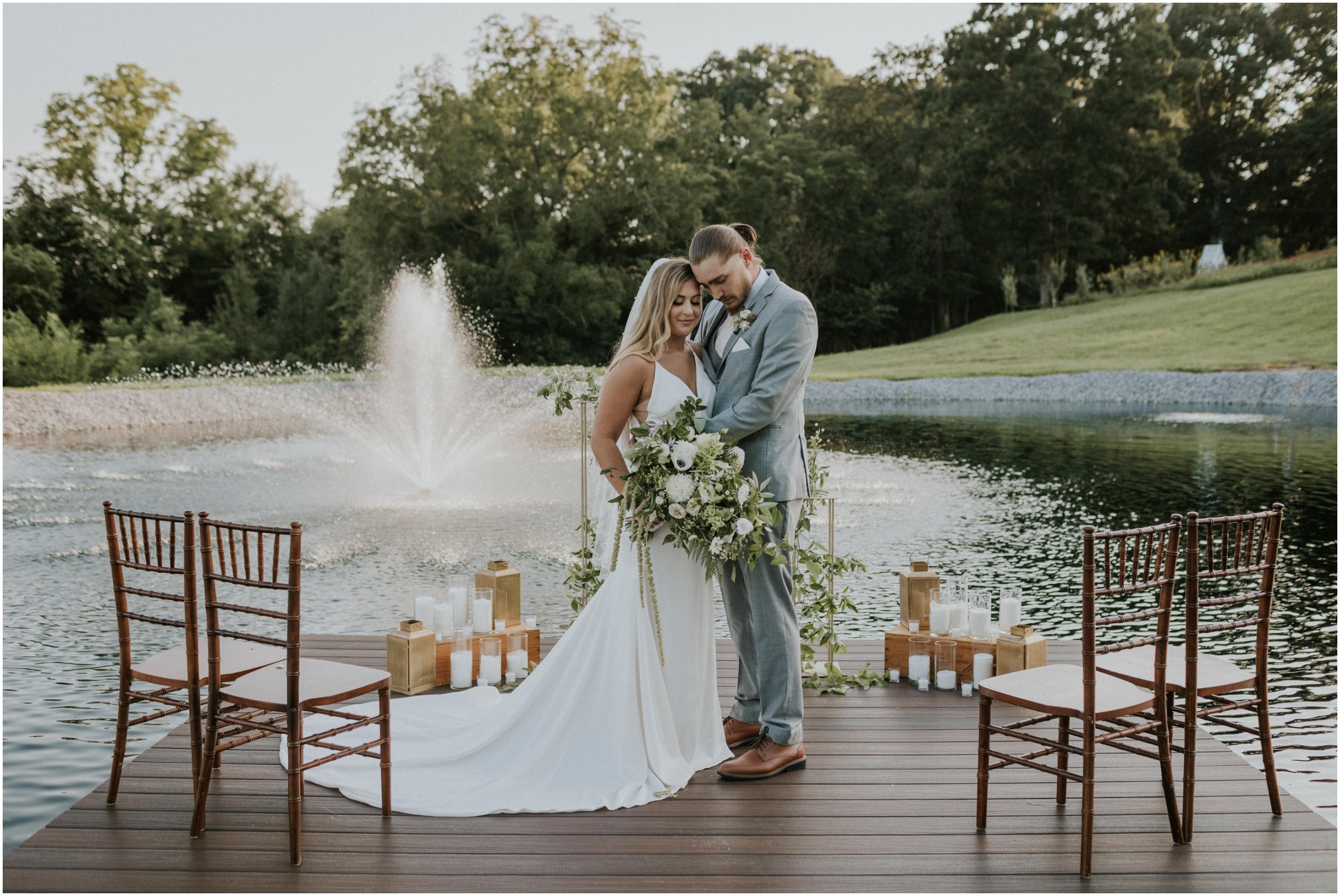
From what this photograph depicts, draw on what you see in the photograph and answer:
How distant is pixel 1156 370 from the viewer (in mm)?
21500

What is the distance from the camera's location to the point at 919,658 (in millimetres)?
4762

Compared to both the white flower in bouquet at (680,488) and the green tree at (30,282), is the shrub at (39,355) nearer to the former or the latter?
the green tree at (30,282)

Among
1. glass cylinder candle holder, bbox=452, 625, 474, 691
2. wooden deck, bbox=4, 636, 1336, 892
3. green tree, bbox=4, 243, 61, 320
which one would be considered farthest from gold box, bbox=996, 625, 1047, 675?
green tree, bbox=4, 243, 61, 320

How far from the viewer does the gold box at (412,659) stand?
15.0 feet

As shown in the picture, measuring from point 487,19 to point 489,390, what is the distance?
45.4ft

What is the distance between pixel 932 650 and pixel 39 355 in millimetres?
24616

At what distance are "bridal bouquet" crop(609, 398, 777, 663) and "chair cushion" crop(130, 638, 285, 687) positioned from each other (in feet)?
4.31

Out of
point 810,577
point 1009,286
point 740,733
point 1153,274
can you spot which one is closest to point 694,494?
point 740,733

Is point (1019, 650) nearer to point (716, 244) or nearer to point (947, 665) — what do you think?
point (947, 665)

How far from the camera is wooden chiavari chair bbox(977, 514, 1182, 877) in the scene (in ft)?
9.69

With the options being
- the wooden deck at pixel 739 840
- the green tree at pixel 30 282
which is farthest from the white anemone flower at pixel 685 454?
the green tree at pixel 30 282

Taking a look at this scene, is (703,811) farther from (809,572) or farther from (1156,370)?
(1156,370)

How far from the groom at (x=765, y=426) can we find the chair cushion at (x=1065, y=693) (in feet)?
2.61

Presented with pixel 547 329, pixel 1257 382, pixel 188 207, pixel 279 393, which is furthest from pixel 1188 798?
pixel 188 207
